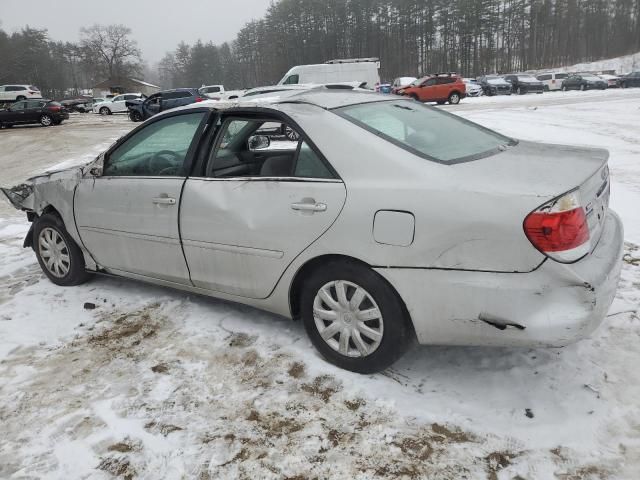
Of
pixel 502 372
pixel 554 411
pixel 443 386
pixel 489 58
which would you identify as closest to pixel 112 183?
pixel 443 386

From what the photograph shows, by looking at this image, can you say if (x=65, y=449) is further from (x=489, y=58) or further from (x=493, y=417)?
(x=489, y=58)

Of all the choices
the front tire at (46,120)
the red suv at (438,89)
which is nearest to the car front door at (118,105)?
the front tire at (46,120)

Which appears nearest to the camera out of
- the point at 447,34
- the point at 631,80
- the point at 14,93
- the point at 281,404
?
the point at 281,404

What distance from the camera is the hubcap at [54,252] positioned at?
4.25 meters

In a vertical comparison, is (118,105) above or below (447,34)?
Answer: below

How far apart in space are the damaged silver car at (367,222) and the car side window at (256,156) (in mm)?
14

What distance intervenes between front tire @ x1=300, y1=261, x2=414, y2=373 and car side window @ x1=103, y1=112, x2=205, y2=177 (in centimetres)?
129

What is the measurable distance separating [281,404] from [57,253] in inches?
109

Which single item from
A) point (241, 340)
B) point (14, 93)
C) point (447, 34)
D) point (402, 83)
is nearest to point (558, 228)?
point (241, 340)

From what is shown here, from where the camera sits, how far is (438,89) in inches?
1093

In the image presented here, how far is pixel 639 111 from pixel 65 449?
1906cm

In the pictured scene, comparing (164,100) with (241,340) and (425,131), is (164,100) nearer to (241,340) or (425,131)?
(241,340)

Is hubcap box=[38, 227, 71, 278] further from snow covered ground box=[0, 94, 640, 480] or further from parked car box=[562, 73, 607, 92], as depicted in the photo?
parked car box=[562, 73, 607, 92]

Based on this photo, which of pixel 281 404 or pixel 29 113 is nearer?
pixel 281 404
